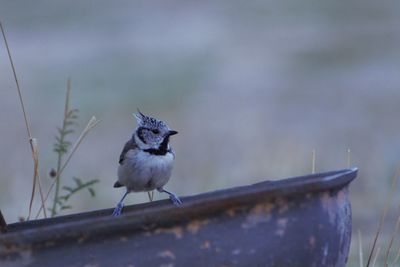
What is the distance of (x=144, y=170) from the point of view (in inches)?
205

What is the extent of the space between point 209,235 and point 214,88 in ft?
39.5

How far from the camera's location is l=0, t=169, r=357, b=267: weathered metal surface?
3010mm

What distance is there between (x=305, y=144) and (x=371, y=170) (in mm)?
1061

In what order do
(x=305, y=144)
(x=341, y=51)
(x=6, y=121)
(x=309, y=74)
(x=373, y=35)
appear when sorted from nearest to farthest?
(x=305, y=144) < (x=6, y=121) < (x=309, y=74) < (x=341, y=51) < (x=373, y=35)

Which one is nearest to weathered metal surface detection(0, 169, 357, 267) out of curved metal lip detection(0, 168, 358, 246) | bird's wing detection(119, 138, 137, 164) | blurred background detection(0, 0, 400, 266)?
curved metal lip detection(0, 168, 358, 246)

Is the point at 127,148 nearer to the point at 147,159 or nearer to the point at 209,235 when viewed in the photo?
the point at 147,159

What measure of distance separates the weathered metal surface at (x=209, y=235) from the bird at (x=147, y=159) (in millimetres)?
1902

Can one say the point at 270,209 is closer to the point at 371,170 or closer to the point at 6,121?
the point at 371,170

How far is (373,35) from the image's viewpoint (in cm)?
1966

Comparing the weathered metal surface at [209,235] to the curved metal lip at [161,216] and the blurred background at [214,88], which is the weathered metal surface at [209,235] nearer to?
the curved metal lip at [161,216]

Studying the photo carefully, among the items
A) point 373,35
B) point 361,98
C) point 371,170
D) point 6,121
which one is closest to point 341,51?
point 373,35

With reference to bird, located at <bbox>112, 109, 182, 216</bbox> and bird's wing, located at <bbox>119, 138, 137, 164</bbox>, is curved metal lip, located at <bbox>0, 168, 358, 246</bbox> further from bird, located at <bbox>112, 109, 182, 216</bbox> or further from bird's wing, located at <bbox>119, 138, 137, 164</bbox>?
bird's wing, located at <bbox>119, 138, 137, 164</bbox>

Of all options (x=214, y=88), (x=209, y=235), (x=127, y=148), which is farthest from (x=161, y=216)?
(x=214, y=88)

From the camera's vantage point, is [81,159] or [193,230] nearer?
[193,230]
